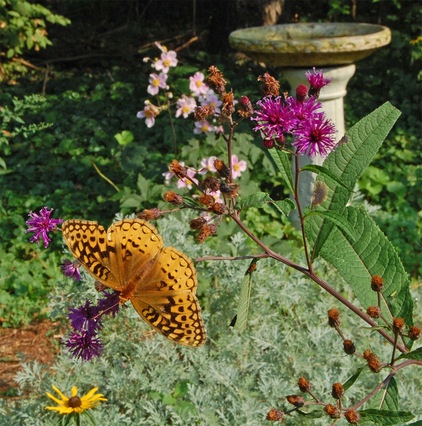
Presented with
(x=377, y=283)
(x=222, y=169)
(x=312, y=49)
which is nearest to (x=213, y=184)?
(x=222, y=169)

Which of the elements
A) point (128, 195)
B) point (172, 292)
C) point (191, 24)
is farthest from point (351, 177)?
point (191, 24)


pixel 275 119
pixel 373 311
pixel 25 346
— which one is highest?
pixel 275 119

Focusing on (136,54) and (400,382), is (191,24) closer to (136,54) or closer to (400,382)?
(136,54)

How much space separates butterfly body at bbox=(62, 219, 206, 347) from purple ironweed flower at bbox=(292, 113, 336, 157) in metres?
0.52

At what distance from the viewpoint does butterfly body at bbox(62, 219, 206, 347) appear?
64.6 inches

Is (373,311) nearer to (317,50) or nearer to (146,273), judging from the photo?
(146,273)

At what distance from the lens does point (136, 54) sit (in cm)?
832

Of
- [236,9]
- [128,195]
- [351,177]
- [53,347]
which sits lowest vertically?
[53,347]

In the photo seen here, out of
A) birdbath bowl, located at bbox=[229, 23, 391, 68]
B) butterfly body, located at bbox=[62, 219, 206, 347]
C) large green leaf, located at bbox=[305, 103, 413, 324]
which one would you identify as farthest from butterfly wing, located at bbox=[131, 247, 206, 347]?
birdbath bowl, located at bbox=[229, 23, 391, 68]

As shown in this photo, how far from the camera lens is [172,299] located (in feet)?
5.43

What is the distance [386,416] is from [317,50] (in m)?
3.13

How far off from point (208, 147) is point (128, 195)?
2.26 ft

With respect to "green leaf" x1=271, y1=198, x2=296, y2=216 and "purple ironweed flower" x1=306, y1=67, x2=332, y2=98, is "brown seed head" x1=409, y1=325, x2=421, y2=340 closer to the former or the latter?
"green leaf" x1=271, y1=198, x2=296, y2=216

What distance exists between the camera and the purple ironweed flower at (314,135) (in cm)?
128
